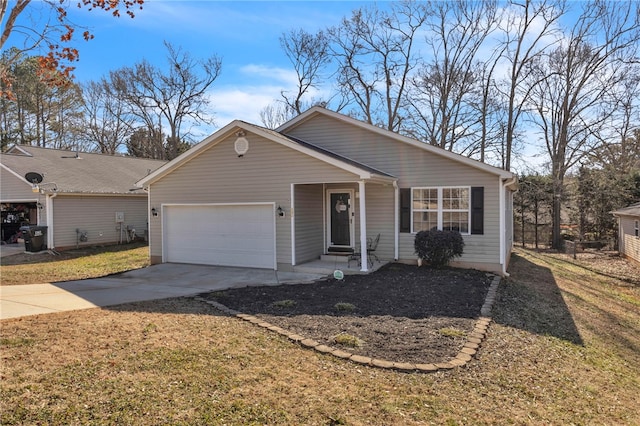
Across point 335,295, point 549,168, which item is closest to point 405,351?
point 335,295

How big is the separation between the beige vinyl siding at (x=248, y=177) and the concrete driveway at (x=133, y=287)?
1216mm

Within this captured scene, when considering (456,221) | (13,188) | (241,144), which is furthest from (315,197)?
(13,188)

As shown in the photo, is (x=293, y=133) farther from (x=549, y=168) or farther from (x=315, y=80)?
(x=549, y=168)

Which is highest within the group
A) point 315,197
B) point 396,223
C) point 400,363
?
point 315,197

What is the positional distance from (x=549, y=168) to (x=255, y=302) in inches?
937

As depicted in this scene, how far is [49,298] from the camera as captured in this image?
770cm

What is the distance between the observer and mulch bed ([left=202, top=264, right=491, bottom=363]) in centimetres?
529

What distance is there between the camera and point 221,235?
1209cm

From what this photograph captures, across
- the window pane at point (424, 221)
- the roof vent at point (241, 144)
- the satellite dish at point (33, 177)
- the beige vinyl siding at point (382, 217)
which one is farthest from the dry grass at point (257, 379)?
the satellite dish at point (33, 177)

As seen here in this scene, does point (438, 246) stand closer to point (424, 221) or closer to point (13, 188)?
point (424, 221)

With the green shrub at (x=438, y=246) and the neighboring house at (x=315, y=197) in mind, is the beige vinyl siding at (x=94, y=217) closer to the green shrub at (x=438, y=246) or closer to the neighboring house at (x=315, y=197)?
the neighboring house at (x=315, y=197)

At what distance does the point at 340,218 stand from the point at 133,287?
237 inches

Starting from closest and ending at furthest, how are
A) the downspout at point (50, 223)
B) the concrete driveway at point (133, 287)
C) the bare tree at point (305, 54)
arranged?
the concrete driveway at point (133, 287), the downspout at point (50, 223), the bare tree at point (305, 54)

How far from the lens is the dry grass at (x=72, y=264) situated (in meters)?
10.8
